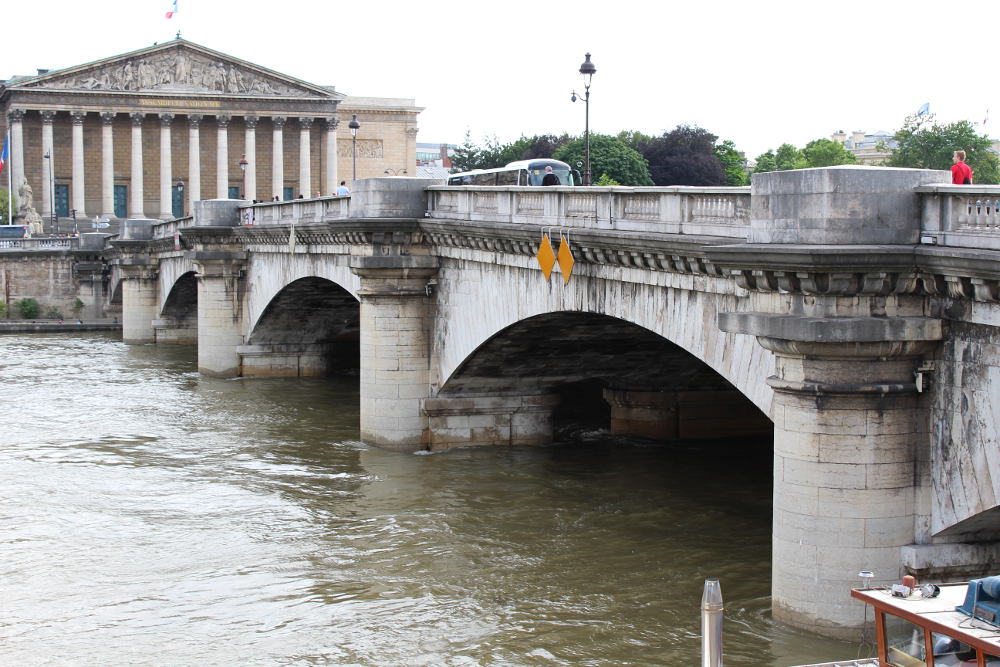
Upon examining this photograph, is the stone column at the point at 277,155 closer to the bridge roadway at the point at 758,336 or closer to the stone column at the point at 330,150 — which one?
the stone column at the point at 330,150

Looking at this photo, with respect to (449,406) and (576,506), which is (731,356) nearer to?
(576,506)

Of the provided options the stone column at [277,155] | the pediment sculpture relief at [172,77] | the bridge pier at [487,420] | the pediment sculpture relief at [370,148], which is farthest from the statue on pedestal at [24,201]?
the bridge pier at [487,420]

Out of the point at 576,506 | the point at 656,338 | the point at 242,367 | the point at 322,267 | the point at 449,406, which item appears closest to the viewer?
the point at 576,506

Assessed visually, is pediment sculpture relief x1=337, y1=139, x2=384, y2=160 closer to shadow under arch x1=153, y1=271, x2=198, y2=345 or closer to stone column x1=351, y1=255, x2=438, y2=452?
shadow under arch x1=153, y1=271, x2=198, y2=345

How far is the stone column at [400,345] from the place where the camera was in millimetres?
29672

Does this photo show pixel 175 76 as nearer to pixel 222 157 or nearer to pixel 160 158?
pixel 160 158

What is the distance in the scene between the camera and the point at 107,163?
114 m

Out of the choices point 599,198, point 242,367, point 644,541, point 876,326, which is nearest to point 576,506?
point 644,541

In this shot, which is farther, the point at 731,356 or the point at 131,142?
the point at 131,142

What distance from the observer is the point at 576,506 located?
24719 millimetres

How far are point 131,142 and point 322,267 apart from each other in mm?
85035

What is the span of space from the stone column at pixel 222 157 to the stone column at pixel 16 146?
52.8 ft

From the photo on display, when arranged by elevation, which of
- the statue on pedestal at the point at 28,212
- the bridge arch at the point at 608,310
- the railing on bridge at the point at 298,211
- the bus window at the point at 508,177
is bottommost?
the bridge arch at the point at 608,310

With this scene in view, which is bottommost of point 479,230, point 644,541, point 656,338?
point 644,541
